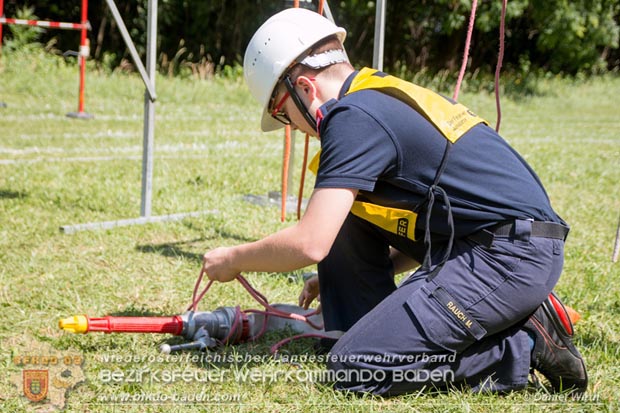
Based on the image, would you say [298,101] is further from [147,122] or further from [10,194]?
[10,194]

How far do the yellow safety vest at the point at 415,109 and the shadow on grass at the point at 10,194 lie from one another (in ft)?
11.2

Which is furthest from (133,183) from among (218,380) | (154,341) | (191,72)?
(191,72)

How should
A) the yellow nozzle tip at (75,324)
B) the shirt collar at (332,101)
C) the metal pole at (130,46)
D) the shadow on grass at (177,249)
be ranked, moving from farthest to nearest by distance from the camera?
the metal pole at (130,46)
the shadow on grass at (177,249)
the yellow nozzle tip at (75,324)
the shirt collar at (332,101)

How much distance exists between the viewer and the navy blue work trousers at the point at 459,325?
271cm

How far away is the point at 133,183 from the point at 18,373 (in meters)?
3.55

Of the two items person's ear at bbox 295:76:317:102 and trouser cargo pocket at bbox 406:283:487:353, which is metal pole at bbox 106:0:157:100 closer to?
person's ear at bbox 295:76:317:102

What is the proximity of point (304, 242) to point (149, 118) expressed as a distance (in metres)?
2.64

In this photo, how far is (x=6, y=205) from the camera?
5.32 metres

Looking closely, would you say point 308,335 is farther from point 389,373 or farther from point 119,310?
point 119,310

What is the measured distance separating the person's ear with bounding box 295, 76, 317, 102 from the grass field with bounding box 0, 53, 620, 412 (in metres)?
1.01

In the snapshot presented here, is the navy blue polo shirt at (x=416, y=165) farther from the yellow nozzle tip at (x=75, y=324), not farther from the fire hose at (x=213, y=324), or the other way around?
the yellow nozzle tip at (x=75, y=324)

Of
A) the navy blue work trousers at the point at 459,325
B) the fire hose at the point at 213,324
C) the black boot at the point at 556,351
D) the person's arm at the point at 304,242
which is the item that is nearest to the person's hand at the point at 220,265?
the person's arm at the point at 304,242

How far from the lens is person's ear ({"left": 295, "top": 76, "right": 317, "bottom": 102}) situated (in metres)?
2.70

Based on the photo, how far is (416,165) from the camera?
268 centimetres
